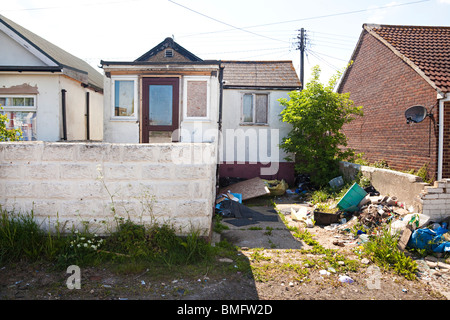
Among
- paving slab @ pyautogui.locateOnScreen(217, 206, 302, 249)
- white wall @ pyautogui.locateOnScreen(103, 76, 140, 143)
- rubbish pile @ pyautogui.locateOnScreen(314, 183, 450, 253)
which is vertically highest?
white wall @ pyautogui.locateOnScreen(103, 76, 140, 143)

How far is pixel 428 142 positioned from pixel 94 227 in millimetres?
8478

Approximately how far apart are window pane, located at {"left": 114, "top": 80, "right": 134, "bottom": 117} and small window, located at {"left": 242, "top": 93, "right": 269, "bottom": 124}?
4602 mm

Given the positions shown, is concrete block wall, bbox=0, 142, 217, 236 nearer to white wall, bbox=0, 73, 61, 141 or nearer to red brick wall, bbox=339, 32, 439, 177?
white wall, bbox=0, 73, 61, 141

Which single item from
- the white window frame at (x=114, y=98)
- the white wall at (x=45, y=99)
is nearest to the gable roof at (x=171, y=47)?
the white window frame at (x=114, y=98)

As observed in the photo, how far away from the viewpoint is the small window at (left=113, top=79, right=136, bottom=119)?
8852 millimetres

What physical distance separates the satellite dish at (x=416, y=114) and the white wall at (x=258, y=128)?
430 centimetres

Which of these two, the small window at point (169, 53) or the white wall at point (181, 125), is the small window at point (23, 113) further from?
the small window at point (169, 53)

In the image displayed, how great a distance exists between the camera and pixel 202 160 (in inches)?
167

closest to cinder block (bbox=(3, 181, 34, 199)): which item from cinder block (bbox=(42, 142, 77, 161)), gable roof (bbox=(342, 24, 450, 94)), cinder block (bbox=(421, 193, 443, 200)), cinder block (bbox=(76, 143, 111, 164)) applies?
cinder block (bbox=(42, 142, 77, 161))

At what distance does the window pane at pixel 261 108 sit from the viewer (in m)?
11.7

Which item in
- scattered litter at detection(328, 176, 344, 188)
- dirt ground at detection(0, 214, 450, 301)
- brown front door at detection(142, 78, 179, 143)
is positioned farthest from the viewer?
scattered litter at detection(328, 176, 344, 188)

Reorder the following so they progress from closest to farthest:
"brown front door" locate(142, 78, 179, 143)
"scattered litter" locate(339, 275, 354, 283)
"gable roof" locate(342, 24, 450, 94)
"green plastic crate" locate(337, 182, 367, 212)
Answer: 1. "scattered litter" locate(339, 275, 354, 283)
2. "green plastic crate" locate(337, 182, 367, 212)
3. "gable roof" locate(342, 24, 450, 94)
4. "brown front door" locate(142, 78, 179, 143)

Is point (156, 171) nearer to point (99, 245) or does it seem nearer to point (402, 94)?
point (99, 245)
